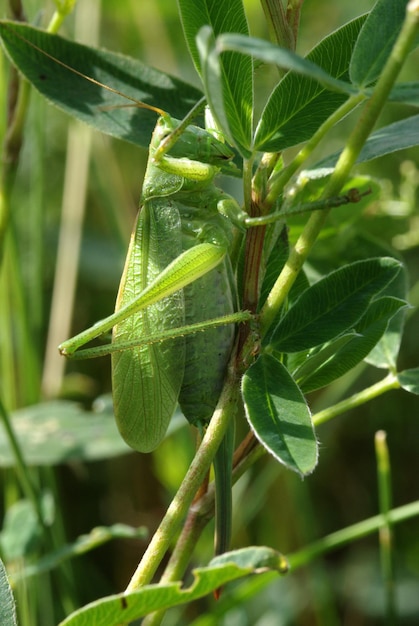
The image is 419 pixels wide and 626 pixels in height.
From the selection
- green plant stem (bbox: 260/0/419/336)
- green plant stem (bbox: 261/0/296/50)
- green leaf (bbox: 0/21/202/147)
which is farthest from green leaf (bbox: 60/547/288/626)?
green leaf (bbox: 0/21/202/147)

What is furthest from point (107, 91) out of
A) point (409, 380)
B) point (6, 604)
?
point (6, 604)

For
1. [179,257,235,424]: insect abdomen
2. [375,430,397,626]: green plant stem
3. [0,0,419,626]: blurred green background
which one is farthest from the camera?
[0,0,419,626]: blurred green background

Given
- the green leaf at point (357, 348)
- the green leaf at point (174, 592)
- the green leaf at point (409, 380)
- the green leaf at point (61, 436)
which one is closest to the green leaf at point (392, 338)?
the green leaf at point (409, 380)

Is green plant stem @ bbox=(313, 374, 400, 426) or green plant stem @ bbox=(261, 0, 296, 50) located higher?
green plant stem @ bbox=(261, 0, 296, 50)

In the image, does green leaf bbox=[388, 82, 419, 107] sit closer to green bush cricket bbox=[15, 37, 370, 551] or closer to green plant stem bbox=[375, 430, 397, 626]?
green bush cricket bbox=[15, 37, 370, 551]

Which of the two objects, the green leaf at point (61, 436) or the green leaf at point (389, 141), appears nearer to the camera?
the green leaf at point (389, 141)

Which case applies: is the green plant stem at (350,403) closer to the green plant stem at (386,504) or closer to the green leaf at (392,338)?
the green leaf at (392,338)
